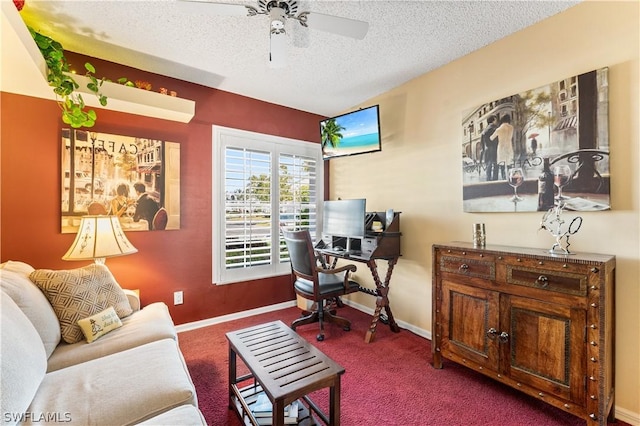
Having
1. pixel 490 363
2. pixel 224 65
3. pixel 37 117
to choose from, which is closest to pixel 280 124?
pixel 224 65

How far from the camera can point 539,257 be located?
5.70 feet

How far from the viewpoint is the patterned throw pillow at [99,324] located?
5.69 feet

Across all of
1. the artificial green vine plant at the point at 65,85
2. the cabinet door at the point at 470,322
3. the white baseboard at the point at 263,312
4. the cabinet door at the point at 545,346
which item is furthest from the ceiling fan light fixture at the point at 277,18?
the white baseboard at the point at 263,312

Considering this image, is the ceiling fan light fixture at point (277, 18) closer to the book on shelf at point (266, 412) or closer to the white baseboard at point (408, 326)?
the book on shelf at point (266, 412)

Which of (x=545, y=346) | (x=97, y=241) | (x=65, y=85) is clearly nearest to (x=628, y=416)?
(x=545, y=346)

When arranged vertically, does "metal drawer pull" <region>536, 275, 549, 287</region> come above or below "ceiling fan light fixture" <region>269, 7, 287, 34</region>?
below

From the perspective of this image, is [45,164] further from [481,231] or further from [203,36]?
[481,231]

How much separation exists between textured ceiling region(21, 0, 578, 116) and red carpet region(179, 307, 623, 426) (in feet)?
8.26

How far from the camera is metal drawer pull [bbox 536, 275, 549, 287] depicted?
67.5 inches

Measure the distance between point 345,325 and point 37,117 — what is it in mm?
3363

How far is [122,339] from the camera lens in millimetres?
1740

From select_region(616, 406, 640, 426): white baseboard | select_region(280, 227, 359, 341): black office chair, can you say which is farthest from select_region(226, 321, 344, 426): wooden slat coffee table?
select_region(616, 406, 640, 426): white baseboard

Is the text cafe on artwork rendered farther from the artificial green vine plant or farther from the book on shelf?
the book on shelf

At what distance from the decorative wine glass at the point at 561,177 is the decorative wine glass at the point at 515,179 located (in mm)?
212
